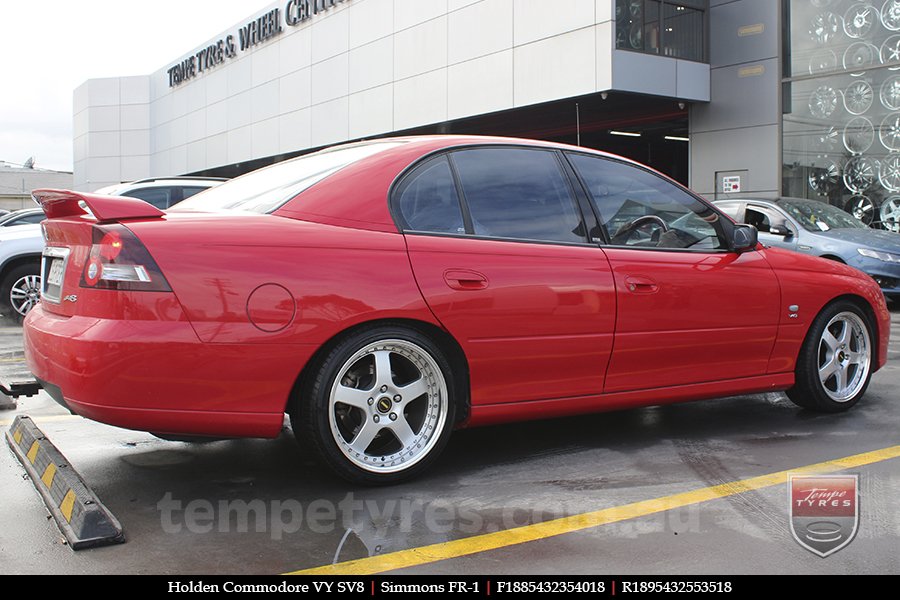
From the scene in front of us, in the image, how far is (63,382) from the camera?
3.51m

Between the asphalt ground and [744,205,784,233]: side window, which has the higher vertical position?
[744,205,784,233]: side window

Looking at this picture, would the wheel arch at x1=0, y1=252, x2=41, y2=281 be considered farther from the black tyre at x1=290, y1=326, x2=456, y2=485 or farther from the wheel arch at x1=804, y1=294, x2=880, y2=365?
the wheel arch at x1=804, y1=294, x2=880, y2=365

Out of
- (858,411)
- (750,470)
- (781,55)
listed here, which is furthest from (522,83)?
(750,470)

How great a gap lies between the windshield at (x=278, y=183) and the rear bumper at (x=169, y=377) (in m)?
0.73

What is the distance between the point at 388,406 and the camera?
A: 12.4ft

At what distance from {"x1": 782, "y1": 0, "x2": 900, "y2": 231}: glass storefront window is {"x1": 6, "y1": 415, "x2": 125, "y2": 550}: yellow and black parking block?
15.9 meters

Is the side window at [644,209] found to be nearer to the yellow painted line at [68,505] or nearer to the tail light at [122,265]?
the tail light at [122,265]

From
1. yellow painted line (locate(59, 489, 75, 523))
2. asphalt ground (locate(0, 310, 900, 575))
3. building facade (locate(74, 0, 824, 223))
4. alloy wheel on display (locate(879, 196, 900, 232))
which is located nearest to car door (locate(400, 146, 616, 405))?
asphalt ground (locate(0, 310, 900, 575))

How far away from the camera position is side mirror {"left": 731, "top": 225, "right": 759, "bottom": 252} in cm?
491

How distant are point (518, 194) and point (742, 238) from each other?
4.59 feet

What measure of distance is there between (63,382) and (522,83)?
18.6m

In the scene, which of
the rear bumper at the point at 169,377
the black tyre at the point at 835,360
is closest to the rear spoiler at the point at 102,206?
the rear bumper at the point at 169,377

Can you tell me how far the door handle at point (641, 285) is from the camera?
14.3 feet

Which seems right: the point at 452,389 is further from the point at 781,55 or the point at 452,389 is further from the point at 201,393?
the point at 781,55
